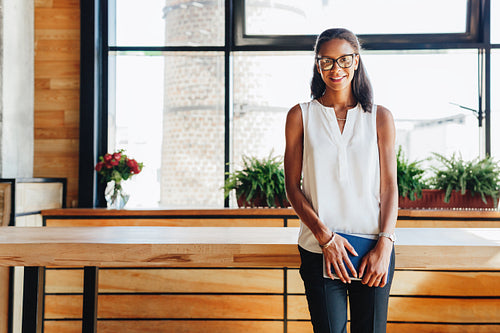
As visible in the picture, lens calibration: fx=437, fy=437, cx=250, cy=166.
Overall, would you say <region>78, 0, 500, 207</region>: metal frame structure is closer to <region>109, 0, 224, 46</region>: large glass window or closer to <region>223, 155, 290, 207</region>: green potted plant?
<region>109, 0, 224, 46</region>: large glass window

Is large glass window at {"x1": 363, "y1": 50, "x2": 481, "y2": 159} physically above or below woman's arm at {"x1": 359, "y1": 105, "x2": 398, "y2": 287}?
above

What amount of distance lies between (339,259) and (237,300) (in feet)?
6.24

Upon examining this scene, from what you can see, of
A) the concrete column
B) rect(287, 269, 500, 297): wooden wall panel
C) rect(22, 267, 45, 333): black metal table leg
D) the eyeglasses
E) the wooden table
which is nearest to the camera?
the eyeglasses

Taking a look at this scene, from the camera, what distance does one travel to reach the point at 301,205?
1.45m

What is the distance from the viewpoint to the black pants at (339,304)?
138 centimetres

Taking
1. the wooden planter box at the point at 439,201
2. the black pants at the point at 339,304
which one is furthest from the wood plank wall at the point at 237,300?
the black pants at the point at 339,304

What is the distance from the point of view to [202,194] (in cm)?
390

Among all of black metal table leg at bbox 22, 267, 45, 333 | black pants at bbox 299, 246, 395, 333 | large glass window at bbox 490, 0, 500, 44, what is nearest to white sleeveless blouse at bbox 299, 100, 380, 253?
black pants at bbox 299, 246, 395, 333

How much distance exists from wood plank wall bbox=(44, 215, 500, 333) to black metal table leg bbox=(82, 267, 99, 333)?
3.39ft

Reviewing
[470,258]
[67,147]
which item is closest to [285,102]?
[67,147]

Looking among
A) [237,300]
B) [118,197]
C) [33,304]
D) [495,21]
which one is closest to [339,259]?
[33,304]

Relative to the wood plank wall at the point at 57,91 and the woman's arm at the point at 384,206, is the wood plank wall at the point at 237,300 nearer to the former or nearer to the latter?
the wood plank wall at the point at 57,91

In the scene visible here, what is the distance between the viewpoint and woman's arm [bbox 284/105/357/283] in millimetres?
1358

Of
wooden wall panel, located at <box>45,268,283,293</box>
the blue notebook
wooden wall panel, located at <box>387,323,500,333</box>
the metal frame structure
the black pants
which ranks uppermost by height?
the metal frame structure
